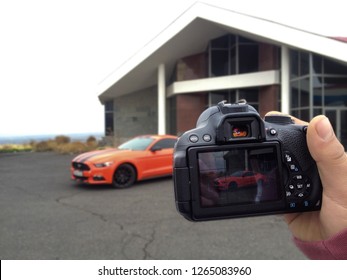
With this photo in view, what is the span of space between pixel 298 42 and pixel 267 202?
1374cm

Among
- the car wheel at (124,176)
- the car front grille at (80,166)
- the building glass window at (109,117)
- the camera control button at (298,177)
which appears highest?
the building glass window at (109,117)

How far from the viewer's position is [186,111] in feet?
67.8

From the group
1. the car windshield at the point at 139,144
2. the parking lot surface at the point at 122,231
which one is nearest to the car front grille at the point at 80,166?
the parking lot surface at the point at 122,231

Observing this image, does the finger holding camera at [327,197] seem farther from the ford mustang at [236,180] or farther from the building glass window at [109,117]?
the building glass window at [109,117]

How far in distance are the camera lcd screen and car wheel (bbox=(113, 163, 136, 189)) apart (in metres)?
6.52

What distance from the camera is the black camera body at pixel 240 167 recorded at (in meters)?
1.28

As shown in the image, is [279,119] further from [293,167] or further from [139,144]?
[139,144]

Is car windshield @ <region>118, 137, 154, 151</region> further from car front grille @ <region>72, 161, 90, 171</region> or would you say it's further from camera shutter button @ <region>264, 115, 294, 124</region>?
camera shutter button @ <region>264, 115, 294, 124</region>

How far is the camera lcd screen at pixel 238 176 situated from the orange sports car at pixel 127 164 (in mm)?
6405

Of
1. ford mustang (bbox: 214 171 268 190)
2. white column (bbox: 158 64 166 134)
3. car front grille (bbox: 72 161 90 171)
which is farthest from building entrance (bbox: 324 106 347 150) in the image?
ford mustang (bbox: 214 171 268 190)

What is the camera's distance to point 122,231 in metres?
4.23

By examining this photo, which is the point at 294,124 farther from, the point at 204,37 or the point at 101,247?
the point at 204,37

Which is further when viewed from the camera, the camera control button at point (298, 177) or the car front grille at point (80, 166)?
the car front grille at point (80, 166)

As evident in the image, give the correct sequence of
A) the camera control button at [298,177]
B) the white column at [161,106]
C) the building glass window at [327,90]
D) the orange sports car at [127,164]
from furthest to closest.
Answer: the white column at [161,106]
the building glass window at [327,90]
the orange sports car at [127,164]
the camera control button at [298,177]
